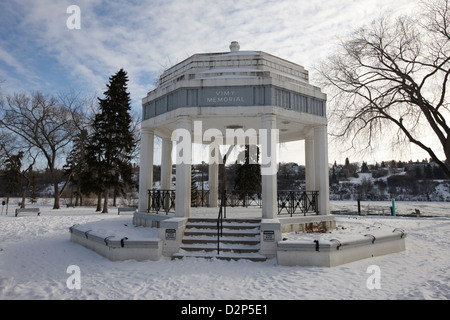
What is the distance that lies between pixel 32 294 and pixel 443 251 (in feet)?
41.0

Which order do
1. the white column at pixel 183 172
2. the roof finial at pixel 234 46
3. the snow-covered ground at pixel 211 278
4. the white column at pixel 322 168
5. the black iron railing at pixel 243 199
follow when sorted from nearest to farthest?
the snow-covered ground at pixel 211 278, the white column at pixel 183 172, the white column at pixel 322 168, the roof finial at pixel 234 46, the black iron railing at pixel 243 199

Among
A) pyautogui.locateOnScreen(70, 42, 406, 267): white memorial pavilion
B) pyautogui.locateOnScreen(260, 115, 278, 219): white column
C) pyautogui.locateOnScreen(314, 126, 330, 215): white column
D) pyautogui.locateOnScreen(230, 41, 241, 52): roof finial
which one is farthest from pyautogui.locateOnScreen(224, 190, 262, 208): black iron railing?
pyautogui.locateOnScreen(230, 41, 241, 52): roof finial

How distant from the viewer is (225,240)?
29.6 feet

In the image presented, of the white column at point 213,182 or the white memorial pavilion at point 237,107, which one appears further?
the white column at point 213,182

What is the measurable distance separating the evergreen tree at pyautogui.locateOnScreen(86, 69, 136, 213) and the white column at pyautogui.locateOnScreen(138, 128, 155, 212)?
61.5 feet

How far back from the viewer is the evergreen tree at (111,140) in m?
30.3

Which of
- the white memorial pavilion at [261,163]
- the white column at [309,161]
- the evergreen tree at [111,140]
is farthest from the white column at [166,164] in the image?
the evergreen tree at [111,140]

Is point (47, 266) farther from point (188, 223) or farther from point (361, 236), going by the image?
point (361, 236)

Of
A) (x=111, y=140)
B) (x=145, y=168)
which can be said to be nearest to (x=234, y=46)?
(x=145, y=168)

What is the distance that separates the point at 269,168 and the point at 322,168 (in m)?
3.23

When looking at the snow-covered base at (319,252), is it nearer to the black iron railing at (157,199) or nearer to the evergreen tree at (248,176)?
the black iron railing at (157,199)

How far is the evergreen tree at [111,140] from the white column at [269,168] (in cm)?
2367

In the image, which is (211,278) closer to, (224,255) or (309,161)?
(224,255)
